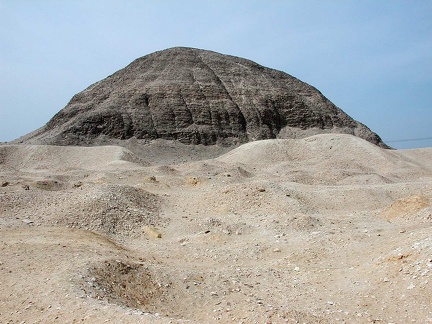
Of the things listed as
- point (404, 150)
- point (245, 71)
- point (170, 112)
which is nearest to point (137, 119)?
point (170, 112)

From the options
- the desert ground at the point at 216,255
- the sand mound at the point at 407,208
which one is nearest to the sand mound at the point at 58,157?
the desert ground at the point at 216,255

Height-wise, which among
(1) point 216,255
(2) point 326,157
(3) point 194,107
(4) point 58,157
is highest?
(3) point 194,107

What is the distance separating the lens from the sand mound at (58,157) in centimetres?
3484

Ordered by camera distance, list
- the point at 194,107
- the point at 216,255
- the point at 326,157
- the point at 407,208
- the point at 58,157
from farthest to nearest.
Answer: the point at 194,107
the point at 58,157
the point at 326,157
the point at 407,208
the point at 216,255

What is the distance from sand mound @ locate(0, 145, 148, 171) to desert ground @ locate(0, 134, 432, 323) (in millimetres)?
15106

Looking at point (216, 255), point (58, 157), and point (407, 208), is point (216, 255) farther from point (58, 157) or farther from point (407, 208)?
point (58, 157)

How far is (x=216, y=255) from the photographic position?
34.1 feet

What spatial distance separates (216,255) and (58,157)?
98.1 ft

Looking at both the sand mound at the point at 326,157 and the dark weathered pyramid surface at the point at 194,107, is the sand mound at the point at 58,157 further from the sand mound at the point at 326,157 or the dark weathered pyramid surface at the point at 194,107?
the sand mound at the point at 326,157

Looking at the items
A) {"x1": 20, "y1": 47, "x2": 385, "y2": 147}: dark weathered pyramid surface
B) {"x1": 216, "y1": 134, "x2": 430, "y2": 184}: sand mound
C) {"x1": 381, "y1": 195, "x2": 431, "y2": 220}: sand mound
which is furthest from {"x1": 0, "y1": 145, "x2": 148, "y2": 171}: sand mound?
{"x1": 381, "y1": 195, "x2": 431, "y2": 220}: sand mound

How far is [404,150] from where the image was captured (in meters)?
42.5

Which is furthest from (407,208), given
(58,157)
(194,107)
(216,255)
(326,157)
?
(194,107)

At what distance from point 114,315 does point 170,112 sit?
47.1 m

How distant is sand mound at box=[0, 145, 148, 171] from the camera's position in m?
34.8
